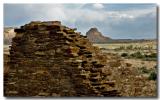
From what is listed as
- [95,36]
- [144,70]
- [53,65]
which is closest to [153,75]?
[144,70]

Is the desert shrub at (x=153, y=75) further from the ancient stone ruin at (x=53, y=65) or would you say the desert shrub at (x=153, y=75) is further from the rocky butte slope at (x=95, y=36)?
the rocky butte slope at (x=95, y=36)

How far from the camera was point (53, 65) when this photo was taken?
261 inches

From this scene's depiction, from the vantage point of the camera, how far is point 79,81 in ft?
21.7

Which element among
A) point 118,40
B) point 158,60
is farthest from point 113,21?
point 158,60

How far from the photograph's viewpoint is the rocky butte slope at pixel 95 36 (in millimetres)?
6500

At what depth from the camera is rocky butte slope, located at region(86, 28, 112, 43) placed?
6.50m

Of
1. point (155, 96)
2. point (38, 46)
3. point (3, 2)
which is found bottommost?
point (155, 96)

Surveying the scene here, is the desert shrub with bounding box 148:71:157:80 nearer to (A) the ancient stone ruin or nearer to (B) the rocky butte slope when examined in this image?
(A) the ancient stone ruin

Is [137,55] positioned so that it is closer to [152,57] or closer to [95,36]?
[152,57]

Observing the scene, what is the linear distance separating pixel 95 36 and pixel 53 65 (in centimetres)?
53

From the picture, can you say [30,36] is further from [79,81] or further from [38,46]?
[79,81]

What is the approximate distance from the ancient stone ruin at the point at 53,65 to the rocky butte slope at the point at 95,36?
6 centimetres

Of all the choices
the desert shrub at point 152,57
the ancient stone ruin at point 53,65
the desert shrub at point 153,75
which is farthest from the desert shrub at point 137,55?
the ancient stone ruin at point 53,65

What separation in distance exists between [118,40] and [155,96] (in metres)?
0.67
